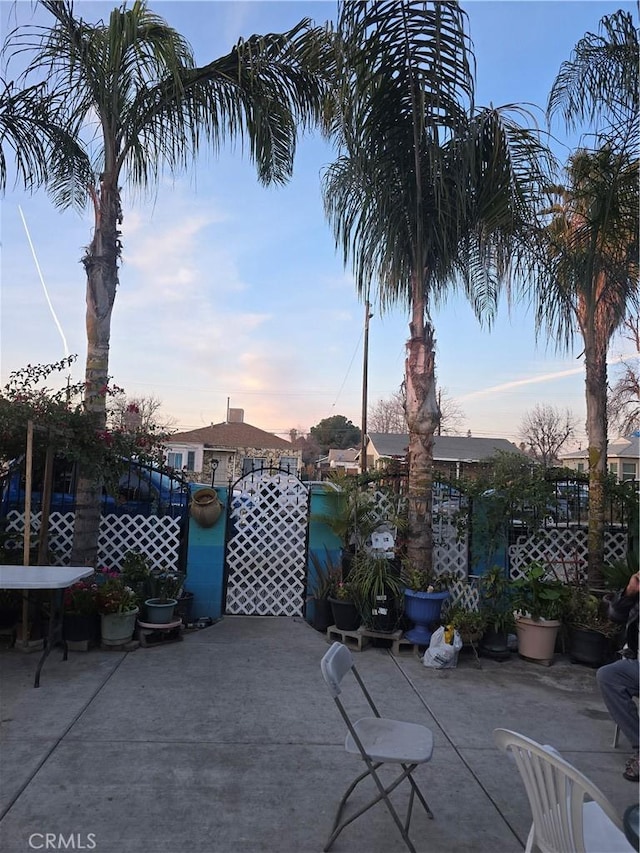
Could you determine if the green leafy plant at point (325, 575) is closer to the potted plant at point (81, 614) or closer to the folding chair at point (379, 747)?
the potted plant at point (81, 614)

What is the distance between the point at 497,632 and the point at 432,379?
2.59 meters

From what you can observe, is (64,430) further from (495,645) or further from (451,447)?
(451,447)

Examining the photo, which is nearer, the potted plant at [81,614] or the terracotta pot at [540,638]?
the potted plant at [81,614]

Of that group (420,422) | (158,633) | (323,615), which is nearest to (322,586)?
(323,615)

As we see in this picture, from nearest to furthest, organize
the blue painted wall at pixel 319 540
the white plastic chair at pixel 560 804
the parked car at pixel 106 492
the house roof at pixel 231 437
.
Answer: the white plastic chair at pixel 560 804 < the parked car at pixel 106 492 < the blue painted wall at pixel 319 540 < the house roof at pixel 231 437

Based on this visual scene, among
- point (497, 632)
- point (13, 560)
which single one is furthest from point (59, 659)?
point (497, 632)

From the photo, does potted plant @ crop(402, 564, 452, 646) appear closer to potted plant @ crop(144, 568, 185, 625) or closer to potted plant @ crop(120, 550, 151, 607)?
potted plant @ crop(144, 568, 185, 625)

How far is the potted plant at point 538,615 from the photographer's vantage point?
5.43m

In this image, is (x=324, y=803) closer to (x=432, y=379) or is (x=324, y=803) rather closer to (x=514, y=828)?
(x=514, y=828)

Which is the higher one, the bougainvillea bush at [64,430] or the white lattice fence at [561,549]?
the bougainvillea bush at [64,430]

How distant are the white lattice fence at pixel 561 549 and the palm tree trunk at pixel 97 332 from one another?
15.4ft

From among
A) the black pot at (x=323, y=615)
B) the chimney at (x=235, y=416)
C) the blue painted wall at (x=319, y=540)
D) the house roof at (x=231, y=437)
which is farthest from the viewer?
the chimney at (x=235, y=416)

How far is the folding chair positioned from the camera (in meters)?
2.58

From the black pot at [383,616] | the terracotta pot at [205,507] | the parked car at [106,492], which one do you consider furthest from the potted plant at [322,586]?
the parked car at [106,492]
